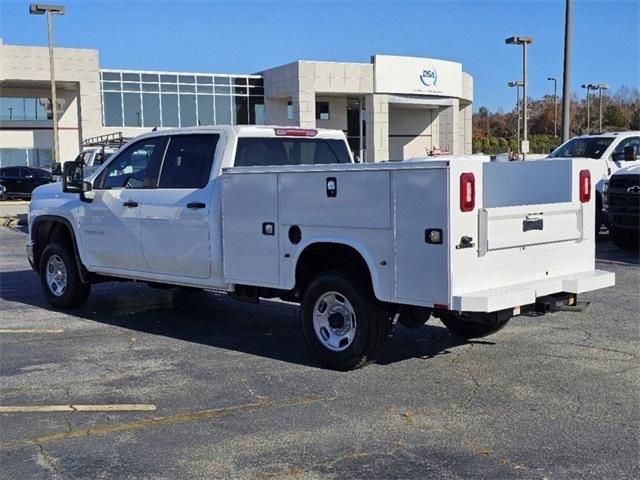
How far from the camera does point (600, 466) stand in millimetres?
4566

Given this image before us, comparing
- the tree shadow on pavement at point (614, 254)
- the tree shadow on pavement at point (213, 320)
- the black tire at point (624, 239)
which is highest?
the black tire at point (624, 239)

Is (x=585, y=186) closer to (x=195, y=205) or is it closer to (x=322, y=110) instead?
(x=195, y=205)

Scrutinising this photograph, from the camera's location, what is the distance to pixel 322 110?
57.4m

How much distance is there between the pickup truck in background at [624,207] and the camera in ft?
45.1

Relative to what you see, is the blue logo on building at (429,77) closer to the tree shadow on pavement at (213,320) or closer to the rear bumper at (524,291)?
the tree shadow on pavement at (213,320)

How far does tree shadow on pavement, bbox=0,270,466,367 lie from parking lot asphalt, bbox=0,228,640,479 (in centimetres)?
5

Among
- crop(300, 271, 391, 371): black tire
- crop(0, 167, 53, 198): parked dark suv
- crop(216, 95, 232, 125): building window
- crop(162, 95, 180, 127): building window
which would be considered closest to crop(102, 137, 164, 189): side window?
crop(300, 271, 391, 371): black tire

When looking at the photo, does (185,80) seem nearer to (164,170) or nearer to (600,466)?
(164,170)

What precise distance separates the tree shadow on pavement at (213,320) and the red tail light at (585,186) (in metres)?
1.82

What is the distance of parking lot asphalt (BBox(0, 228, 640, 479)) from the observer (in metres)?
4.68

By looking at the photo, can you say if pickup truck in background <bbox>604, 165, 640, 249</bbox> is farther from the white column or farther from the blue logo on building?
the blue logo on building

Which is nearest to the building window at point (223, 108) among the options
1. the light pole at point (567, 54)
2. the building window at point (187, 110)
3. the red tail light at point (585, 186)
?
the building window at point (187, 110)

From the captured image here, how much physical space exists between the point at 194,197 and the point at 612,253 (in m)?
9.13

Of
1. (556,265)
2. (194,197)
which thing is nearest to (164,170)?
(194,197)
